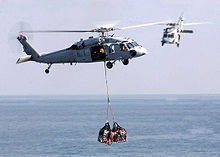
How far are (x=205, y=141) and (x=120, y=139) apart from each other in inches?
5862

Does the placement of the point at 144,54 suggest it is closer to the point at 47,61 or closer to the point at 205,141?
the point at 47,61

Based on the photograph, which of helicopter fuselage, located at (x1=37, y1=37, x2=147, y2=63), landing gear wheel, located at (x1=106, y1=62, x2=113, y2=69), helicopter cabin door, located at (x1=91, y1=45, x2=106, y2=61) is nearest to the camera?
helicopter cabin door, located at (x1=91, y1=45, x2=106, y2=61)

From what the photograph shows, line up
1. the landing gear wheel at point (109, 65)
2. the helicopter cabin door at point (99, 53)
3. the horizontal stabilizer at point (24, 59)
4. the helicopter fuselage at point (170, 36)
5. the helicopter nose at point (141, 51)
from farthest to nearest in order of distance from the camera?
the horizontal stabilizer at point (24, 59) → the helicopter fuselage at point (170, 36) → the landing gear wheel at point (109, 65) → the helicopter nose at point (141, 51) → the helicopter cabin door at point (99, 53)

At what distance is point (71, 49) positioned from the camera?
40.2 m

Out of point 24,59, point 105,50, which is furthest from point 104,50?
point 24,59

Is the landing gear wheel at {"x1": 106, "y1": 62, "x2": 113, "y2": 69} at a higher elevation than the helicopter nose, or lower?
lower

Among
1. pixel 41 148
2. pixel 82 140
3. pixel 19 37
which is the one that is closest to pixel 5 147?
pixel 41 148

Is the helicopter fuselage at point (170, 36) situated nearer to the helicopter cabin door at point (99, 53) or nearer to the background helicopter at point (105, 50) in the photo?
the background helicopter at point (105, 50)

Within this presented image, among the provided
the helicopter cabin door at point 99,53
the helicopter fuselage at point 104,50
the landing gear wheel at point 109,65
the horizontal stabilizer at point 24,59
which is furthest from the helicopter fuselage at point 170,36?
the horizontal stabilizer at point 24,59

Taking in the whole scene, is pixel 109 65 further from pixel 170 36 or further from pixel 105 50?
pixel 170 36

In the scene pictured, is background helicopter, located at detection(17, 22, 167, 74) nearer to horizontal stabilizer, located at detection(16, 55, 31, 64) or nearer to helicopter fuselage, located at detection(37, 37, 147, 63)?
helicopter fuselage, located at detection(37, 37, 147, 63)

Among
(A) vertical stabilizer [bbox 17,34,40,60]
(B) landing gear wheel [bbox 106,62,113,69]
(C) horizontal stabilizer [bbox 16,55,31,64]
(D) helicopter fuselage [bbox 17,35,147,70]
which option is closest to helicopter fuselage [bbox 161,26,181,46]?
(D) helicopter fuselage [bbox 17,35,147,70]

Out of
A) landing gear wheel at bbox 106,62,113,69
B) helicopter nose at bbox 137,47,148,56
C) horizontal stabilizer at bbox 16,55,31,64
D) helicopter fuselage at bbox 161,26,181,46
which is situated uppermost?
helicopter fuselage at bbox 161,26,181,46

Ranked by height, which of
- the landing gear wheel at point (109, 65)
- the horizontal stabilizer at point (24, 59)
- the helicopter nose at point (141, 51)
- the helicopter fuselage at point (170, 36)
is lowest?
the landing gear wheel at point (109, 65)
